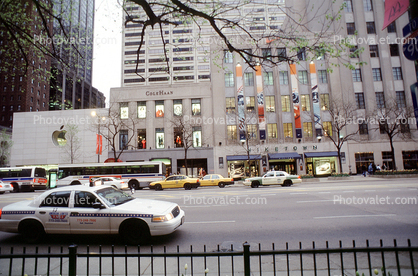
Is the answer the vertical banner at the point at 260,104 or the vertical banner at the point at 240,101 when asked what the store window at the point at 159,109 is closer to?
the vertical banner at the point at 240,101

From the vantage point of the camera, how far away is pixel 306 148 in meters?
33.8

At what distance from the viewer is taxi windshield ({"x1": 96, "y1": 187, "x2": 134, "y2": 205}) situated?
253 inches

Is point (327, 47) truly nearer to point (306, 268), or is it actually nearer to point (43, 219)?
point (306, 268)

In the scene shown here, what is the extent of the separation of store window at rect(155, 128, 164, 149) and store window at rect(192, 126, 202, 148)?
4.99 meters

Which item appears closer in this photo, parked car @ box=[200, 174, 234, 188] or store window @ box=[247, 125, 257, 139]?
parked car @ box=[200, 174, 234, 188]

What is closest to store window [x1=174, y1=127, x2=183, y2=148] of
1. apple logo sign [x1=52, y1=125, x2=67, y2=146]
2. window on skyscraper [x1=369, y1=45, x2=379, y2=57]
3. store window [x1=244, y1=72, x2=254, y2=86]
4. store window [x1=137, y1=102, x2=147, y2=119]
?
store window [x1=137, y1=102, x2=147, y2=119]

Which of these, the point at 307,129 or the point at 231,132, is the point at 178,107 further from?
the point at 307,129

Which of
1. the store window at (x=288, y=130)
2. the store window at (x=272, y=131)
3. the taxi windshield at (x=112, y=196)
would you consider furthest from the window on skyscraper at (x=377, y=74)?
the taxi windshield at (x=112, y=196)

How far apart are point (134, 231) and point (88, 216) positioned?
1.30 metres

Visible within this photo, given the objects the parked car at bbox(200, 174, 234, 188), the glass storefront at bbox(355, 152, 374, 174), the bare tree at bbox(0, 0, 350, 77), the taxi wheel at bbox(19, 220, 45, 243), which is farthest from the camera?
the glass storefront at bbox(355, 152, 374, 174)

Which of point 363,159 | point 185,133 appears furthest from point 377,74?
point 185,133

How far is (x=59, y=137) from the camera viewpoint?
39.7m

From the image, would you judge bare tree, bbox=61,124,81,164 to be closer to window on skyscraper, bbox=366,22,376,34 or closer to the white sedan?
the white sedan

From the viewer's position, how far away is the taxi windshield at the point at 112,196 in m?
6.43
